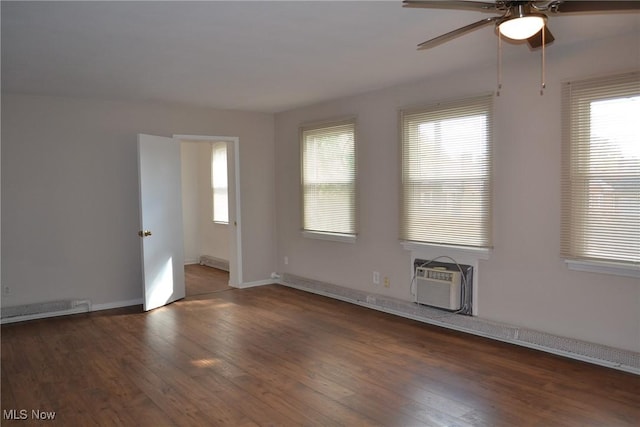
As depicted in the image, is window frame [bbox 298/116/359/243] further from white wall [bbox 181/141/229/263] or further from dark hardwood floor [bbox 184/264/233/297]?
white wall [bbox 181/141/229/263]

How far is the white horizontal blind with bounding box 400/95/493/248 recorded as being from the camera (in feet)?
13.9

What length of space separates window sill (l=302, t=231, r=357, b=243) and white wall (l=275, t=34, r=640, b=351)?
0.34 meters

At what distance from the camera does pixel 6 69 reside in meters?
4.03

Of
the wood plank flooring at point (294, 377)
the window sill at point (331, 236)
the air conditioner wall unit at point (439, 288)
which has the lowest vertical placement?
the wood plank flooring at point (294, 377)

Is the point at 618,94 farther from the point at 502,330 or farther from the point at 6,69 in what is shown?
the point at 6,69

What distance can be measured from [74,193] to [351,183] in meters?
3.09

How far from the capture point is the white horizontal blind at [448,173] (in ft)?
13.9

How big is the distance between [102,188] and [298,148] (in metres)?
2.41

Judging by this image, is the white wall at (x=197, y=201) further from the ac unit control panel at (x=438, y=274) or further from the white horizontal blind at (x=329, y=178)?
the ac unit control panel at (x=438, y=274)

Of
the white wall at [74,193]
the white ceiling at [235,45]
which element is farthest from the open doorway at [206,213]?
the white ceiling at [235,45]

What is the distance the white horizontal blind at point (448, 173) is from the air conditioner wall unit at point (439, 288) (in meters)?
0.30

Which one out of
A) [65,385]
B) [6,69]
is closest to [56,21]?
[6,69]

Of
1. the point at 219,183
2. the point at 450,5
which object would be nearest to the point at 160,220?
the point at 219,183

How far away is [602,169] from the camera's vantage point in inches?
137
